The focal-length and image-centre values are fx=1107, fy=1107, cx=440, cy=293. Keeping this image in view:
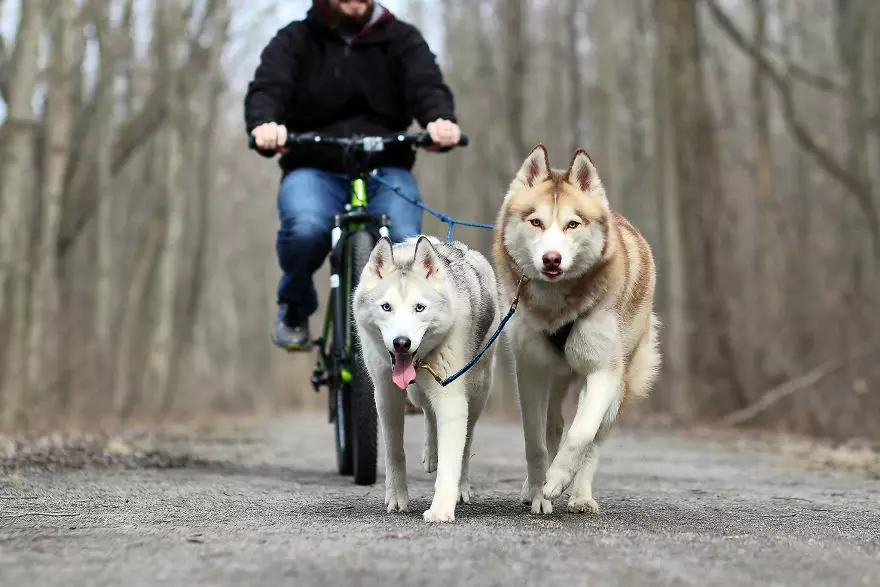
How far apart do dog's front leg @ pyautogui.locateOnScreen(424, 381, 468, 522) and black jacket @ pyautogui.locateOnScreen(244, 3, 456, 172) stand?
2.23m

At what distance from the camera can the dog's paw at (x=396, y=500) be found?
193 inches

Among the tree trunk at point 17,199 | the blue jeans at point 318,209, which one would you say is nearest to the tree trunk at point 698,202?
the tree trunk at point 17,199

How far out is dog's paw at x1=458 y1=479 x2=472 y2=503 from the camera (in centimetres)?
543

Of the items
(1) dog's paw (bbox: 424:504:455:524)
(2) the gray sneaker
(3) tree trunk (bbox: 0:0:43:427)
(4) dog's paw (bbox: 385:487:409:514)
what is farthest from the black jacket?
(3) tree trunk (bbox: 0:0:43:427)

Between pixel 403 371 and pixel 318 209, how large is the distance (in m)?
2.03

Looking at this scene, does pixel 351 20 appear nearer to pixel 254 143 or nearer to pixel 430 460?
pixel 254 143

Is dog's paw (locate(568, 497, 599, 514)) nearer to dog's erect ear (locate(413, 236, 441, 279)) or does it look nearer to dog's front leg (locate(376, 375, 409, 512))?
dog's front leg (locate(376, 375, 409, 512))

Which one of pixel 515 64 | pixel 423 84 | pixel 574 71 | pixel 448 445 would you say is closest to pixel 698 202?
pixel 423 84

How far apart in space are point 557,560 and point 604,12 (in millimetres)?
17661

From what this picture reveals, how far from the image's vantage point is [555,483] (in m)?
4.46

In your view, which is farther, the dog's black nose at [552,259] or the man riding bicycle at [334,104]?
the man riding bicycle at [334,104]

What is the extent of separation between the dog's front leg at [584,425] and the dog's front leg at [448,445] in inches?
15.0

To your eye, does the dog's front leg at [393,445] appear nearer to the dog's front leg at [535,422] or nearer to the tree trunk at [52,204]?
the dog's front leg at [535,422]

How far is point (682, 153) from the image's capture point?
15.1m
